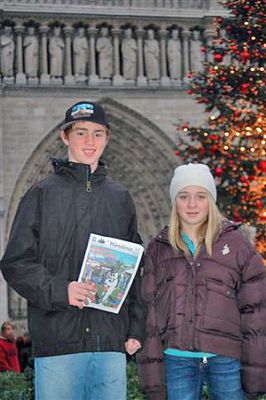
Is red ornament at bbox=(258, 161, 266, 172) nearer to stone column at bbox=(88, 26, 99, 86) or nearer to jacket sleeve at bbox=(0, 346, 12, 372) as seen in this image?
jacket sleeve at bbox=(0, 346, 12, 372)

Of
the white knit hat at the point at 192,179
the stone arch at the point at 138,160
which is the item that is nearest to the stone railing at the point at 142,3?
the stone arch at the point at 138,160

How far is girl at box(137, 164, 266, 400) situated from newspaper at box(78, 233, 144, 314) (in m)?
0.37

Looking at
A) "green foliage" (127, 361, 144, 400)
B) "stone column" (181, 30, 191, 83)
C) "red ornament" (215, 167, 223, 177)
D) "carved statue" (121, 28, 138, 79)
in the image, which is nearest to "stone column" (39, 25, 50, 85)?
"carved statue" (121, 28, 138, 79)

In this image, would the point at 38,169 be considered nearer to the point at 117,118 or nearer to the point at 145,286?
the point at 117,118

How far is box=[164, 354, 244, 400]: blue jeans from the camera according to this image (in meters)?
4.10

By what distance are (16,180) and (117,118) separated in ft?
6.97

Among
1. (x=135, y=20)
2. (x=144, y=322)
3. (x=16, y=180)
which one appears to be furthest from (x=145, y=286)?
(x=135, y=20)

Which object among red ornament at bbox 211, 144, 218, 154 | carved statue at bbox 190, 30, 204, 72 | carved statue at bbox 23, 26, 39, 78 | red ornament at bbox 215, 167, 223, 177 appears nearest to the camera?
red ornament at bbox 215, 167, 223, 177

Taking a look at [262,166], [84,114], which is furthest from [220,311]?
[262,166]

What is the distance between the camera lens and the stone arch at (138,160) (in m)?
16.0

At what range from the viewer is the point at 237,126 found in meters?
10.6

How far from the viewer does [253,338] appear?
4.02 metres

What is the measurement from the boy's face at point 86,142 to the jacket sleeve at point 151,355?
0.61 metres

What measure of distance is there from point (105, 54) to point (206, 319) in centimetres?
1240
